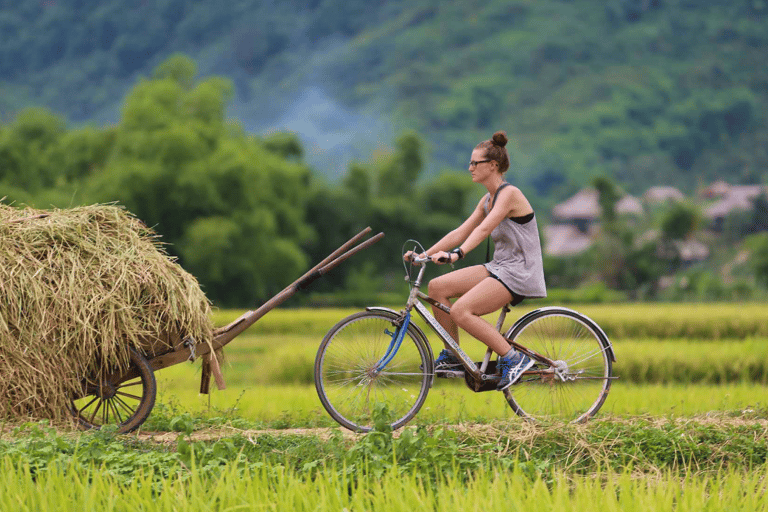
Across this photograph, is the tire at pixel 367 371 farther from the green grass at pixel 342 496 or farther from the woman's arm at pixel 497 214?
the green grass at pixel 342 496

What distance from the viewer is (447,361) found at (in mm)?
5809

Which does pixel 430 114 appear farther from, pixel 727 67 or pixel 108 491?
pixel 108 491

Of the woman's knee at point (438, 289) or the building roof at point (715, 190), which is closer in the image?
the woman's knee at point (438, 289)

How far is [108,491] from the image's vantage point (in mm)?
4363

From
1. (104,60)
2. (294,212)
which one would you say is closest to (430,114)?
(104,60)

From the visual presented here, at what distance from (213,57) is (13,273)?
13275 cm

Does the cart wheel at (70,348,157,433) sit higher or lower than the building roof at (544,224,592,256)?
lower

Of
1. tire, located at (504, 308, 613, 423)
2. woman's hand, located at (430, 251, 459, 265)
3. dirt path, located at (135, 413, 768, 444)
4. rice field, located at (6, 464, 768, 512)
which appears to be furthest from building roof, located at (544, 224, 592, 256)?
rice field, located at (6, 464, 768, 512)

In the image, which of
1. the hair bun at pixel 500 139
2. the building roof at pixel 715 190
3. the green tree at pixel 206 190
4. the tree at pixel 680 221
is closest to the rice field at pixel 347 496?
the hair bun at pixel 500 139

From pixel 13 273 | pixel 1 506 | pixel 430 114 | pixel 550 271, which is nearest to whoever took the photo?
pixel 1 506

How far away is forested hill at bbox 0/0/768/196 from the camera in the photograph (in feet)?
286

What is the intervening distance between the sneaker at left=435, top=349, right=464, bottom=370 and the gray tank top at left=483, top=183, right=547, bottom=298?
60 cm

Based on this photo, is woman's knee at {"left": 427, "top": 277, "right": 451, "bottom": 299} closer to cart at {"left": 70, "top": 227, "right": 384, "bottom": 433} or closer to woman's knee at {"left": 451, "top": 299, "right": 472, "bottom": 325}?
woman's knee at {"left": 451, "top": 299, "right": 472, "bottom": 325}

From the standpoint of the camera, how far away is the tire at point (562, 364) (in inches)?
230
